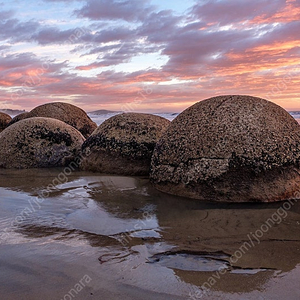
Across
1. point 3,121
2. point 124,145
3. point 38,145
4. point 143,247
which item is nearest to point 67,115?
point 38,145

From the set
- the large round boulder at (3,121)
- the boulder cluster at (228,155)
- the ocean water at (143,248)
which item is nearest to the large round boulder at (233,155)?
the boulder cluster at (228,155)

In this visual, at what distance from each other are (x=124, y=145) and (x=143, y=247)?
4144 mm

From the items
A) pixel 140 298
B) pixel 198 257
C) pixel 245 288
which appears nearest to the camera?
pixel 140 298

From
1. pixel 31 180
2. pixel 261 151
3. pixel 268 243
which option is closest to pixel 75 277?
pixel 268 243

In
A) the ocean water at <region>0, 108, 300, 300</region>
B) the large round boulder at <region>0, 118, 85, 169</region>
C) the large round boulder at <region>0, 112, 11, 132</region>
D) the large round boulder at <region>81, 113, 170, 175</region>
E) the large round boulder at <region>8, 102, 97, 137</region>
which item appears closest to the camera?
the ocean water at <region>0, 108, 300, 300</region>

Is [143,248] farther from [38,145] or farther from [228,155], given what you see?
[38,145]

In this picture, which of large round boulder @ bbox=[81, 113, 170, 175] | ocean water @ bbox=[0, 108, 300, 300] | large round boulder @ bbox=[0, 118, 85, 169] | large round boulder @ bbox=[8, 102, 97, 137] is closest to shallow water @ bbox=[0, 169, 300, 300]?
ocean water @ bbox=[0, 108, 300, 300]

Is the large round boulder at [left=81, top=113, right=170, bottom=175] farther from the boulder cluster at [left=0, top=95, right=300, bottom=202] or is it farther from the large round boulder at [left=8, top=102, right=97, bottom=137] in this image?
the large round boulder at [left=8, top=102, right=97, bottom=137]

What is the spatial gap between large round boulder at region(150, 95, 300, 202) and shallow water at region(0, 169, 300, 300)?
0.25 meters

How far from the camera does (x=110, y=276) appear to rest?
2793 millimetres

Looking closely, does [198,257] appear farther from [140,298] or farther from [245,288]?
[140,298]

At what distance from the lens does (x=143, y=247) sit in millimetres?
3422

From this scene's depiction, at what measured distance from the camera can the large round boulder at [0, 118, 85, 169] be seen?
8.29m

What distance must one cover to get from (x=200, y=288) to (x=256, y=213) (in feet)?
7.10
